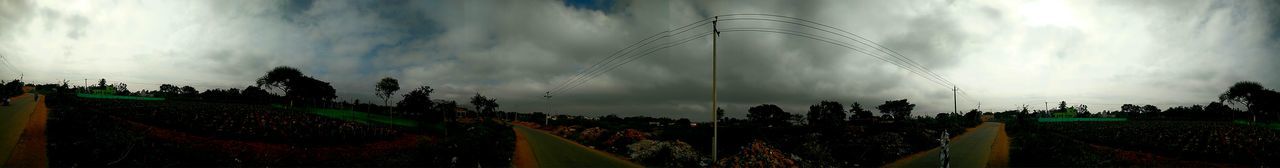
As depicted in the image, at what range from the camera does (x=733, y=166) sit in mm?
20922

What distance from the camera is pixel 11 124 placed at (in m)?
22.1

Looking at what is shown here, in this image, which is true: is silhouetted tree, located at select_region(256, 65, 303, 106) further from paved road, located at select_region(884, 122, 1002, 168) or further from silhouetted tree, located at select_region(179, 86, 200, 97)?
paved road, located at select_region(884, 122, 1002, 168)

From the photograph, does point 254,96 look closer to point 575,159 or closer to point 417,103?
point 417,103

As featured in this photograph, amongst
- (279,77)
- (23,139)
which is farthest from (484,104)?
(23,139)

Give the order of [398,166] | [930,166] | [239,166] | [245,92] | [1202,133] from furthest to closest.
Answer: [245,92] < [1202,133] < [930,166] < [398,166] < [239,166]

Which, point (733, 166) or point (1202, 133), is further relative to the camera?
point (1202, 133)

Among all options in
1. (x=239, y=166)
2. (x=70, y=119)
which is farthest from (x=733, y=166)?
(x=70, y=119)

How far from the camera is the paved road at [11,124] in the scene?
18.0m

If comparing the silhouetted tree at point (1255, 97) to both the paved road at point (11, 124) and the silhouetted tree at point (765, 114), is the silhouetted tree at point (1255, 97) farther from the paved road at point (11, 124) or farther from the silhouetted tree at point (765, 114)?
the paved road at point (11, 124)

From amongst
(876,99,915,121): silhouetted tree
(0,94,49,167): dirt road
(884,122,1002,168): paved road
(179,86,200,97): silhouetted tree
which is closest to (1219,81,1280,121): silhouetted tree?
(876,99,915,121): silhouetted tree

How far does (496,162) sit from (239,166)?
28.4ft

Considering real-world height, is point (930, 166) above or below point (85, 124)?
below

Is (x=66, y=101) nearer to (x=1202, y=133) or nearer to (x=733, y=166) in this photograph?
(x=733, y=166)

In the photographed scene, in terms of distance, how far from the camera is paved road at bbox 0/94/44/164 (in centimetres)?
1796
